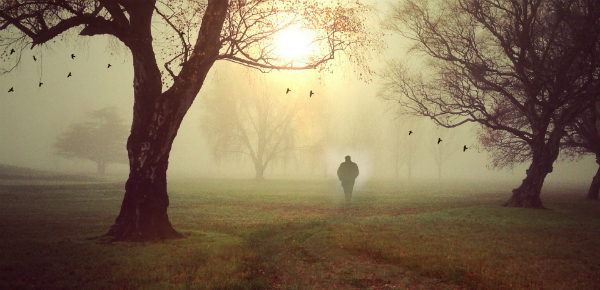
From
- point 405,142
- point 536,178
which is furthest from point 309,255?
point 405,142

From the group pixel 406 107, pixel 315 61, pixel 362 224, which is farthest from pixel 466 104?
pixel 315 61

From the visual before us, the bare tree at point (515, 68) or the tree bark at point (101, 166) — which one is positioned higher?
the bare tree at point (515, 68)

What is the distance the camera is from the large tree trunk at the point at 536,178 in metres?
21.2

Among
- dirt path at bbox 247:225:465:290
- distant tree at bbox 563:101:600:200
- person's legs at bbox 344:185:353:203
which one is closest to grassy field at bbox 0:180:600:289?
dirt path at bbox 247:225:465:290

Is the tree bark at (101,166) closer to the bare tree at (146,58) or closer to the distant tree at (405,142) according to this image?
the distant tree at (405,142)

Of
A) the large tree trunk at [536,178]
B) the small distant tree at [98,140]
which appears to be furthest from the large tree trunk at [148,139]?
the small distant tree at [98,140]

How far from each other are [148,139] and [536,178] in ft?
65.1

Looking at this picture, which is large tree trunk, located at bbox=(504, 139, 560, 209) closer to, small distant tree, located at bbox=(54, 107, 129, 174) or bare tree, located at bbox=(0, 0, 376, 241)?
bare tree, located at bbox=(0, 0, 376, 241)

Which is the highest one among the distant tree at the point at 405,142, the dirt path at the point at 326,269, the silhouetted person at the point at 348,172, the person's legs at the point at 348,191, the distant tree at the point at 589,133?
the distant tree at the point at 405,142

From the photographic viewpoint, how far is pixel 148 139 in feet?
34.4

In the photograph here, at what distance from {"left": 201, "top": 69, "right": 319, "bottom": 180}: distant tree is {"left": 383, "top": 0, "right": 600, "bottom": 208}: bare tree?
31.7 meters

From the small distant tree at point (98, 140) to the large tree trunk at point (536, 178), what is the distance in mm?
71719

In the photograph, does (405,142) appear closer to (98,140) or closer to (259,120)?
(259,120)

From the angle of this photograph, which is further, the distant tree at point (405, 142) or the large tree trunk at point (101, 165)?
the distant tree at point (405, 142)
